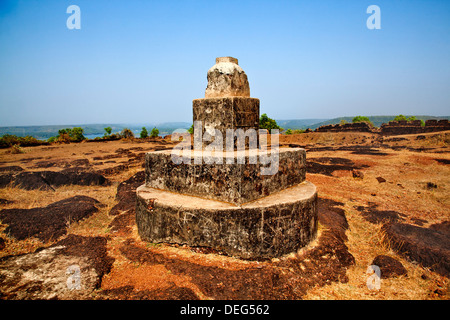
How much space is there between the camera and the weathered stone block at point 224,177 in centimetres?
331

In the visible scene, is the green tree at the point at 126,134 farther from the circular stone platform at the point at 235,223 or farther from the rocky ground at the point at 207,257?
the circular stone platform at the point at 235,223

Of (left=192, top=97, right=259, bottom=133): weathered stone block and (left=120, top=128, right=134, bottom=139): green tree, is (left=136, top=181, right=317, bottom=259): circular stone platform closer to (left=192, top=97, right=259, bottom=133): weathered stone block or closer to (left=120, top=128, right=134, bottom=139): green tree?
(left=192, top=97, right=259, bottom=133): weathered stone block

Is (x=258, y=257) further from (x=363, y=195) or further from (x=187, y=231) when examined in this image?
(x=363, y=195)

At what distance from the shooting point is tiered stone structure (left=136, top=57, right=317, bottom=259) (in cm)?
319

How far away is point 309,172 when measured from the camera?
9.79 metres

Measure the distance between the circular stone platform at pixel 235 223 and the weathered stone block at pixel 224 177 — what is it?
0.13m

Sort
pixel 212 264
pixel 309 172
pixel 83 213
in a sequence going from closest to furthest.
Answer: pixel 212 264 < pixel 83 213 < pixel 309 172

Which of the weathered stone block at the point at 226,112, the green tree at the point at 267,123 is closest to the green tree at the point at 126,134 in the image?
the green tree at the point at 267,123

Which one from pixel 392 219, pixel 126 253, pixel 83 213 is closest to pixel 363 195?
pixel 392 219

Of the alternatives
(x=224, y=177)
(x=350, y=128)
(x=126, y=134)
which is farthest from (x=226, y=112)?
(x=350, y=128)

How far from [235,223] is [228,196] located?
39 cm

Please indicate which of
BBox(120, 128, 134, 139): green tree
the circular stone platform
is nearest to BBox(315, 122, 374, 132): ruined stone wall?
BBox(120, 128, 134, 139): green tree

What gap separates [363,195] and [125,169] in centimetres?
870
